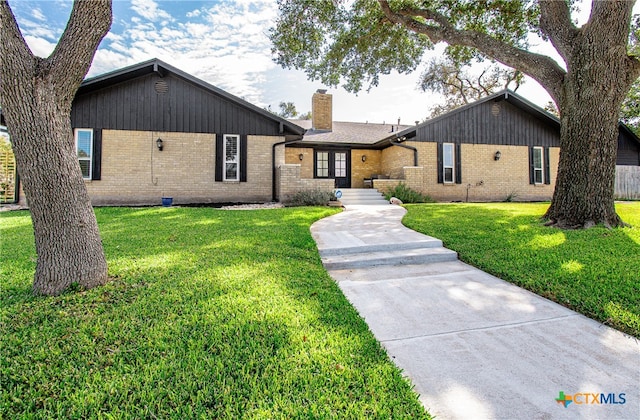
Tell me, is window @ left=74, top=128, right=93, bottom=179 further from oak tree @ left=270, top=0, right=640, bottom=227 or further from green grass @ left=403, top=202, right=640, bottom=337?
green grass @ left=403, top=202, right=640, bottom=337

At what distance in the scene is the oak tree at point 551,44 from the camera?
5793 mm

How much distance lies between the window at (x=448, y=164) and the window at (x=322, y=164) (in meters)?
5.35

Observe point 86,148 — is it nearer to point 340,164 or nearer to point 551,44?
point 340,164

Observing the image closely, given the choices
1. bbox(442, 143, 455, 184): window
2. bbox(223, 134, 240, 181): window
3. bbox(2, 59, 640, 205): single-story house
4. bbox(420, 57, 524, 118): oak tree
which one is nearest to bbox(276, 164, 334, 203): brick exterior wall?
bbox(2, 59, 640, 205): single-story house

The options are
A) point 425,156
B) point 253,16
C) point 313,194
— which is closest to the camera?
point 253,16

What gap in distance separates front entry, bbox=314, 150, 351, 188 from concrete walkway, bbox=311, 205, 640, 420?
11.6 meters

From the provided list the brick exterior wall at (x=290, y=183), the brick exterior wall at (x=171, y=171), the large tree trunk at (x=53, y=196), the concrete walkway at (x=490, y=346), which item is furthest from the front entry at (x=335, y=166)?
the large tree trunk at (x=53, y=196)

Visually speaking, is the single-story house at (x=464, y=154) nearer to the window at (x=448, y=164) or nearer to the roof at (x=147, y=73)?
the window at (x=448, y=164)

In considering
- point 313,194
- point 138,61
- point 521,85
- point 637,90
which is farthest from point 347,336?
point 637,90

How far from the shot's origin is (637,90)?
21.4 m

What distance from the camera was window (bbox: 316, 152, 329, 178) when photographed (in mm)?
15446

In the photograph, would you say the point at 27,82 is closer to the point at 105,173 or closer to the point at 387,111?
the point at 105,173

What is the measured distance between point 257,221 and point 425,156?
952cm

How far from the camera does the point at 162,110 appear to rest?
441 inches
